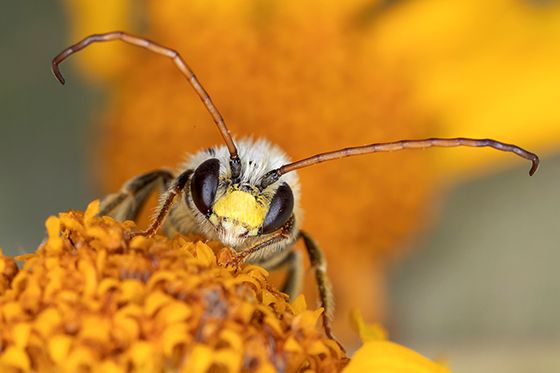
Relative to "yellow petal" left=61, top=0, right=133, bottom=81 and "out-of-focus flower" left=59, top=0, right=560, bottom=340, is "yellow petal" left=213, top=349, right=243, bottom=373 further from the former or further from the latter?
"yellow petal" left=61, top=0, right=133, bottom=81

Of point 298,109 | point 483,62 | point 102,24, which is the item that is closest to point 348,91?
point 298,109

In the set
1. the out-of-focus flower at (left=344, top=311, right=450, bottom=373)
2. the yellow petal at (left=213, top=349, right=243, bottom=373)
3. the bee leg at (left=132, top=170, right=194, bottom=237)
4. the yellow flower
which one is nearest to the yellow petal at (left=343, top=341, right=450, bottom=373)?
the out-of-focus flower at (left=344, top=311, right=450, bottom=373)

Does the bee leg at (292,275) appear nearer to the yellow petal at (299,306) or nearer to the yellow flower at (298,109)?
the yellow petal at (299,306)

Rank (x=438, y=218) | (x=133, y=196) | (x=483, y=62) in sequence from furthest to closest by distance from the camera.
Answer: (x=438, y=218) → (x=483, y=62) → (x=133, y=196)

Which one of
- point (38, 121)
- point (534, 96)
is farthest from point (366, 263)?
point (38, 121)

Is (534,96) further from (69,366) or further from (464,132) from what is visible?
(69,366)

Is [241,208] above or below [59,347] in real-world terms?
above

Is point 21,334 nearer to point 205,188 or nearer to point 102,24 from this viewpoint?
point 205,188

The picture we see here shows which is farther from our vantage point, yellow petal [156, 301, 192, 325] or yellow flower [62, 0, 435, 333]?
yellow flower [62, 0, 435, 333]
